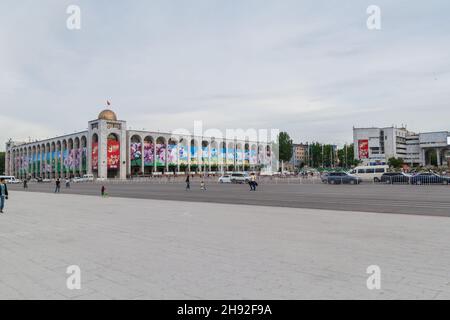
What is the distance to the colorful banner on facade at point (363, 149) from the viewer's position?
13550 cm

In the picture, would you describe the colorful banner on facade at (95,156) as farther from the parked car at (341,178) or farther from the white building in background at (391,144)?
the white building in background at (391,144)

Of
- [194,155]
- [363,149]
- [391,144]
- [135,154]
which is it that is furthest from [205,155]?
[391,144]

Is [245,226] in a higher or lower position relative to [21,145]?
lower

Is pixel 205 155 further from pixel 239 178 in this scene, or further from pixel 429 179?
pixel 429 179

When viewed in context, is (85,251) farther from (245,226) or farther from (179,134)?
(179,134)

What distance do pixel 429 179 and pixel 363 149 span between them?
108 metres

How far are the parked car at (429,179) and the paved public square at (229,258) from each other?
25957 mm

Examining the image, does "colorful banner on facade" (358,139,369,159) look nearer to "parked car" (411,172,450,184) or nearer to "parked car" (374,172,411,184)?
"parked car" (374,172,411,184)

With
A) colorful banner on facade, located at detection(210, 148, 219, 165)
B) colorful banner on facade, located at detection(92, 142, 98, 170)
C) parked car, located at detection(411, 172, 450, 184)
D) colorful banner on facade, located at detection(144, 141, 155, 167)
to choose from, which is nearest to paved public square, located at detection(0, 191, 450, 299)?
parked car, located at detection(411, 172, 450, 184)

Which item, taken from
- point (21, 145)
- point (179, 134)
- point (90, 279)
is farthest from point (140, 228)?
point (21, 145)

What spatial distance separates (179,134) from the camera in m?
95.1

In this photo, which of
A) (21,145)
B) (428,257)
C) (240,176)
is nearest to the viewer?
(428,257)

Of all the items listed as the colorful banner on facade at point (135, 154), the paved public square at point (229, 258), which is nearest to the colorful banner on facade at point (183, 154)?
the colorful banner on facade at point (135, 154)
